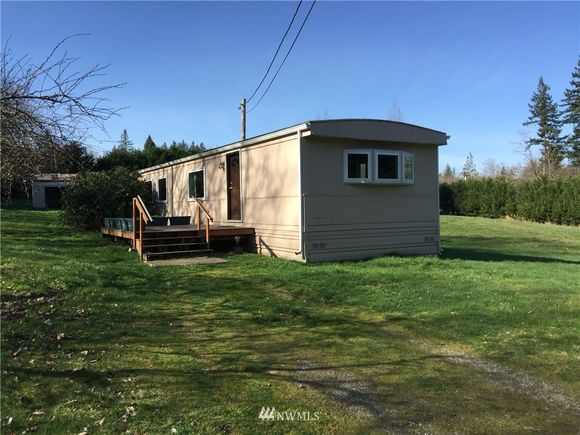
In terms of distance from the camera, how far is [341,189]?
1105cm

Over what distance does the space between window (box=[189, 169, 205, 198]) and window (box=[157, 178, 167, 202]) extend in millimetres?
3141

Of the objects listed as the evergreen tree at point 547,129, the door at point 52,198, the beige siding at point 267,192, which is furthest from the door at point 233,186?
the evergreen tree at point 547,129

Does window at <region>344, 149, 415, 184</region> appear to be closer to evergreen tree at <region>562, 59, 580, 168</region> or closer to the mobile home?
the mobile home

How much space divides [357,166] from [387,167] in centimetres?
81

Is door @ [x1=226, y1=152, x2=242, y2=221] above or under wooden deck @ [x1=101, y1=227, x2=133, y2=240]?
above

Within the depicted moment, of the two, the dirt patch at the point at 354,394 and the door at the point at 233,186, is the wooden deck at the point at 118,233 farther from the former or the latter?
the dirt patch at the point at 354,394

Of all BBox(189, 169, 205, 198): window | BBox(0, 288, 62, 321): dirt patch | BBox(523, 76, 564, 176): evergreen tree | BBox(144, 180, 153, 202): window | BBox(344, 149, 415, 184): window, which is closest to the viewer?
BBox(0, 288, 62, 321): dirt patch

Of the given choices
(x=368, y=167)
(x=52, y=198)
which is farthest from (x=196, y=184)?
(x=52, y=198)

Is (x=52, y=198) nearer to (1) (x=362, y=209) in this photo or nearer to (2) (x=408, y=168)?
(1) (x=362, y=209)

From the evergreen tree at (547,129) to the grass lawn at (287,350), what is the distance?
4932 centimetres

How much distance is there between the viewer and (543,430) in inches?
129

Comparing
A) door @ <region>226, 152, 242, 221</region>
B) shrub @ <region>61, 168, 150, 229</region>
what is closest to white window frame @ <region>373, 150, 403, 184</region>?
door @ <region>226, 152, 242, 221</region>

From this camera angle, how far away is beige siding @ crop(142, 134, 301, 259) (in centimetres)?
1084

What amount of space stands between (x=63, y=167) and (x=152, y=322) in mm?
2128
